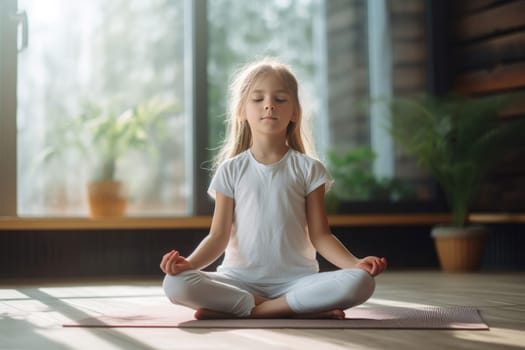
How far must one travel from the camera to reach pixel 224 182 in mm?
2178

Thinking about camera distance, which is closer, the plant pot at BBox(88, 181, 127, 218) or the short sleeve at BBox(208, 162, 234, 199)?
the short sleeve at BBox(208, 162, 234, 199)

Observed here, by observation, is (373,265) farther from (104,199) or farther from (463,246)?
(104,199)

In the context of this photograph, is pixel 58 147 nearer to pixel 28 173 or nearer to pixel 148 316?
pixel 28 173

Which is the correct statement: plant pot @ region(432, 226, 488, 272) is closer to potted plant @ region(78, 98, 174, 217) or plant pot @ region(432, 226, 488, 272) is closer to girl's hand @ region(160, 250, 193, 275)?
potted plant @ region(78, 98, 174, 217)

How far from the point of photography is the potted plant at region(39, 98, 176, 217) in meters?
4.01

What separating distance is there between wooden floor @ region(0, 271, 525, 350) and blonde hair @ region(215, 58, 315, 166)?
0.65m

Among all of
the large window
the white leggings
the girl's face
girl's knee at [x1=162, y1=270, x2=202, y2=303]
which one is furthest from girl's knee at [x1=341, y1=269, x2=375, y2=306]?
the large window

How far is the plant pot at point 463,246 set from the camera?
3.97m

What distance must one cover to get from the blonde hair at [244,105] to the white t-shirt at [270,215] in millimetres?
101

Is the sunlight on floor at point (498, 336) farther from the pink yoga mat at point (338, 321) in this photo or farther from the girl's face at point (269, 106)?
the girl's face at point (269, 106)

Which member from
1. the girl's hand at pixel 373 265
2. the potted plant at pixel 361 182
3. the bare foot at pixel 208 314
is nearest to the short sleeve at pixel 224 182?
the bare foot at pixel 208 314

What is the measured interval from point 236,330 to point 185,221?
227cm

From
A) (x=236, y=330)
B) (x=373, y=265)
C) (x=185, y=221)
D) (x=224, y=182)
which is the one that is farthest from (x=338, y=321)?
(x=185, y=221)

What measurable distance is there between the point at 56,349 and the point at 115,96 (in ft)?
9.42
